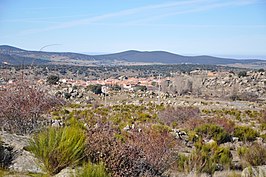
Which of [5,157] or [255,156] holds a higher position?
[5,157]

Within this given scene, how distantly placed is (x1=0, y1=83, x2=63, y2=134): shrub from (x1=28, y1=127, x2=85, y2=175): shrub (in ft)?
10.6

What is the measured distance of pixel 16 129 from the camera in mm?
9164

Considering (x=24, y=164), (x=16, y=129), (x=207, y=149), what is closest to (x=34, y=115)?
(x=16, y=129)

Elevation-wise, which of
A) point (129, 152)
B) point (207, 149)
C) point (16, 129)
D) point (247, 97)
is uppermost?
point (129, 152)

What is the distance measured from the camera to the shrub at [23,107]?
862 centimetres

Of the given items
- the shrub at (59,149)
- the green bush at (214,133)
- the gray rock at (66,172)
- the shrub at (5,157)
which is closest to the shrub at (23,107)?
the shrub at (5,157)

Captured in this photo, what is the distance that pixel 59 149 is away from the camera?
5320 mm

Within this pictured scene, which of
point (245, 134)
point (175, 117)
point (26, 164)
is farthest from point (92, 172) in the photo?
point (175, 117)

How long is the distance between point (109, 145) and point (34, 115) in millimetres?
4215

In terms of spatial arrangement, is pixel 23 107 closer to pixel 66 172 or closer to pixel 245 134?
pixel 66 172

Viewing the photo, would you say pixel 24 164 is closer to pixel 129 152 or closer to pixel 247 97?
pixel 129 152

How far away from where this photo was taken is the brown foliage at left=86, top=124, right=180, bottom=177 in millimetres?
5191

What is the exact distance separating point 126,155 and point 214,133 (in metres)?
8.84

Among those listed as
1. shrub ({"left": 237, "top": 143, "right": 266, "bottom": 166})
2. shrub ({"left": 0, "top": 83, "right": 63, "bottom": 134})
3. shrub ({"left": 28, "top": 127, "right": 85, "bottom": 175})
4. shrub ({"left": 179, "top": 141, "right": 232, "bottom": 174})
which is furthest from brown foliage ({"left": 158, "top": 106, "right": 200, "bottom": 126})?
shrub ({"left": 28, "top": 127, "right": 85, "bottom": 175})
